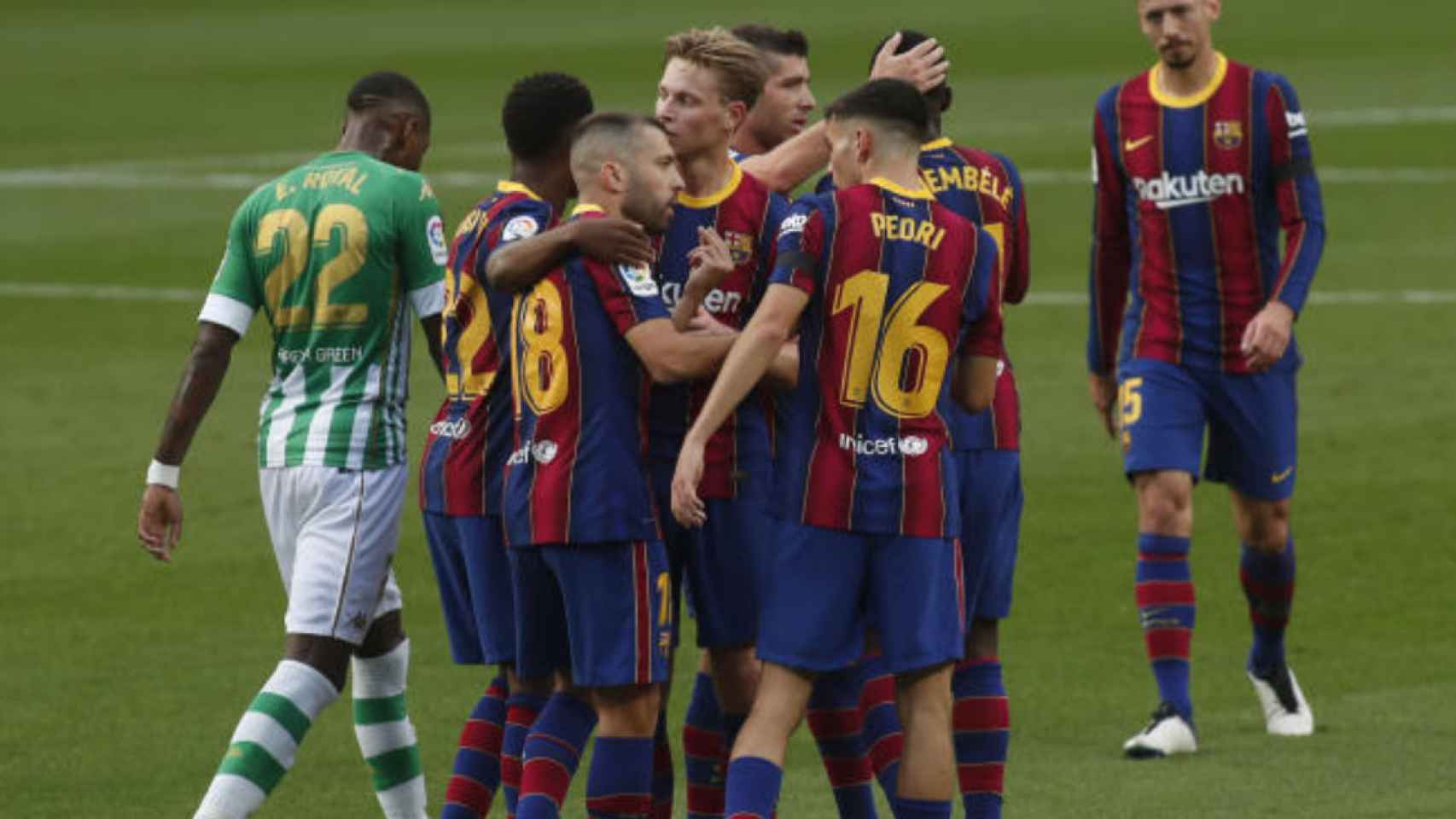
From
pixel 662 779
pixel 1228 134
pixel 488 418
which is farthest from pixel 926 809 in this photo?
pixel 1228 134

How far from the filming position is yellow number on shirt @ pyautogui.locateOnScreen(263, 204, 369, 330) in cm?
848

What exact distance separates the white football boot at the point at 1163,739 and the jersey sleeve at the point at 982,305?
7.50ft

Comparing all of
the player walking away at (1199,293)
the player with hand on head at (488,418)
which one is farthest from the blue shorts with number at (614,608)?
the player walking away at (1199,293)

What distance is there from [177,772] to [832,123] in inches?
133

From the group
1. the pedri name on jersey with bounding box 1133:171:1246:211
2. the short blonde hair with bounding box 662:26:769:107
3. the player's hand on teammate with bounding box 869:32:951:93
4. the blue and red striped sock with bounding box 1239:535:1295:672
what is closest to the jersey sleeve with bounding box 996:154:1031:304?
the player's hand on teammate with bounding box 869:32:951:93

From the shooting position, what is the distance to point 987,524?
884 cm

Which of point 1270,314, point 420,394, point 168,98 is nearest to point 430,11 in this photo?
point 168,98

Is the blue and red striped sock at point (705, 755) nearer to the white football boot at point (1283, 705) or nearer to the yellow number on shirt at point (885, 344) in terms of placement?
the yellow number on shirt at point (885, 344)

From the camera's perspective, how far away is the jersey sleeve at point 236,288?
8.55 metres

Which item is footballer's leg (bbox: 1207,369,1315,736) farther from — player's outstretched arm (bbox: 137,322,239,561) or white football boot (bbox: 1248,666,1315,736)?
player's outstretched arm (bbox: 137,322,239,561)

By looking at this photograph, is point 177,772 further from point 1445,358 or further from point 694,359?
point 1445,358

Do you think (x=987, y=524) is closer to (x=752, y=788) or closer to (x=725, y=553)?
(x=725, y=553)

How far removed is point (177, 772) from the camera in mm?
9906

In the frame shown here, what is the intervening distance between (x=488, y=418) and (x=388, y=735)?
1.15 meters
